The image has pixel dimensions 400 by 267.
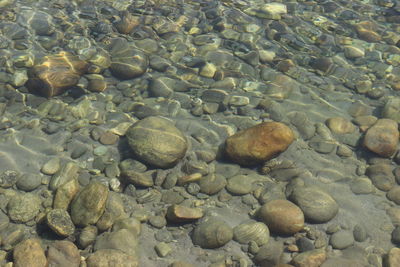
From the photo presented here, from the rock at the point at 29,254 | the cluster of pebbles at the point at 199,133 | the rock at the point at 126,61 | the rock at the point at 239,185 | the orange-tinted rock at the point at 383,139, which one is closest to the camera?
the rock at the point at 29,254

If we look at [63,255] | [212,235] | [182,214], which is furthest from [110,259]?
[212,235]

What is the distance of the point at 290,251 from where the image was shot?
13.1 feet

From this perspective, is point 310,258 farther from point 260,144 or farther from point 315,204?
point 260,144

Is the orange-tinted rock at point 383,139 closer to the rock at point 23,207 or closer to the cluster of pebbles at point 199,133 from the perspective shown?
the cluster of pebbles at point 199,133

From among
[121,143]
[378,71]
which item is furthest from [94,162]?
[378,71]

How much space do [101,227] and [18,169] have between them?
1316mm

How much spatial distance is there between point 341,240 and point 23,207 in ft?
10.3

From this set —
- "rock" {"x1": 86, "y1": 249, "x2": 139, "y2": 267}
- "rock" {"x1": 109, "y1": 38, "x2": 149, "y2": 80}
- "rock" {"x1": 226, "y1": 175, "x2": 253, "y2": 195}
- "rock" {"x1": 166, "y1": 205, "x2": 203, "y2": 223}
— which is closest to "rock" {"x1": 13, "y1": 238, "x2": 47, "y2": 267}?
"rock" {"x1": 86, "y1": 249, "x2": 139, "y2": 267}

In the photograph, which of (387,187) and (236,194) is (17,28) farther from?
(387,187)

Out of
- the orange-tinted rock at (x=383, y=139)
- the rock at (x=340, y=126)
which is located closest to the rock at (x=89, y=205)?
the rock at (x=340, y=126)

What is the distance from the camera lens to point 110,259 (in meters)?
3.77

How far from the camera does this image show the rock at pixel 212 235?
402 centimetres

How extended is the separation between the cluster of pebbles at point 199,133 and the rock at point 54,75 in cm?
2

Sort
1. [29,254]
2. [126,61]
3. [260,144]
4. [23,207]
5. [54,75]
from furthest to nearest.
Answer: [126,61]
[54,75]
[260,144]
[23,207]
[29,254]
